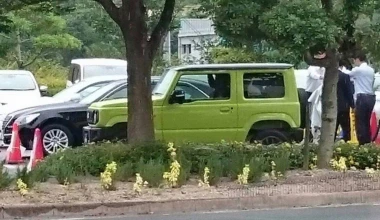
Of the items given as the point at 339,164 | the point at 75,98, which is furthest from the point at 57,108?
the point at 339,164

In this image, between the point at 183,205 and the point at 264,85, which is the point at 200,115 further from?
the point at 183,205

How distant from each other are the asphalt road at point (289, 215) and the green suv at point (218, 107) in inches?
200

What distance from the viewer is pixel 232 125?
16.2 m

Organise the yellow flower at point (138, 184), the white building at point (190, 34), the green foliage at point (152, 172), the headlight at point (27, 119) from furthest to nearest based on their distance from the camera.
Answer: the white building at point (190, 34)
the headlight at point (27, 119)
the green foliage at point (152, 172)
the yellow flower at point (138, 184)

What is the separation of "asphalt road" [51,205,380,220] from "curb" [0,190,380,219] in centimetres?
20

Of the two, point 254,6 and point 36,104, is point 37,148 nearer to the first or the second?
point 36,104

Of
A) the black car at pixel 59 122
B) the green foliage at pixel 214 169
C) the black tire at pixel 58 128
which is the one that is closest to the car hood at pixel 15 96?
the black car at pixel 59 122

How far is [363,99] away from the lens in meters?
16.7

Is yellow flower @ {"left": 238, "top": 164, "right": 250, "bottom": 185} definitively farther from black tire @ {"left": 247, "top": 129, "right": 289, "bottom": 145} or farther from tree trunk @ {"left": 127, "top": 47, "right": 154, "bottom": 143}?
black tire @ {"left": 247, "top": 129, "right": 289, "bottom": 145}

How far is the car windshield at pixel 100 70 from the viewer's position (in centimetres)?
2688

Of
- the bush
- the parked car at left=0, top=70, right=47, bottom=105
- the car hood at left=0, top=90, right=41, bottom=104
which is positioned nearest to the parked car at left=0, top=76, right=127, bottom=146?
the car hood at left=0, top=90, right=41, bottom=104

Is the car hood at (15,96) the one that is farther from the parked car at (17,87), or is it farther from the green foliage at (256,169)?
the green foliage at (256,169)

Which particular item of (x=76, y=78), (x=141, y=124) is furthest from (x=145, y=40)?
(x=76, y=78)

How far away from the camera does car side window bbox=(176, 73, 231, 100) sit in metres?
16.1
